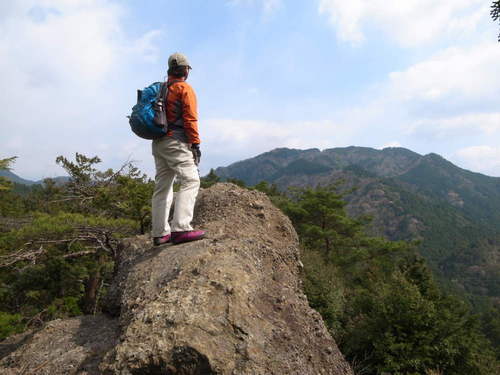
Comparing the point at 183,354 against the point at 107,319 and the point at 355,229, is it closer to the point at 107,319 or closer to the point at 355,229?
the point at 107,319

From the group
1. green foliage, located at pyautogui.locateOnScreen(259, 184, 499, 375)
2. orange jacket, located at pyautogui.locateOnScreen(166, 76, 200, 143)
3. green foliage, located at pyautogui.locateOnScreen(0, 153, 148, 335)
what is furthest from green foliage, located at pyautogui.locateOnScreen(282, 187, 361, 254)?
orange jacket, located at pyautogui.locateOnScreen(166, 76, 200, 143)

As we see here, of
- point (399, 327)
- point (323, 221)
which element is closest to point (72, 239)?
point (399, 327)

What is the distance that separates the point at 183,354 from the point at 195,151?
7.59 feet

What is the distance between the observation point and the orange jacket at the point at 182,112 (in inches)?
154

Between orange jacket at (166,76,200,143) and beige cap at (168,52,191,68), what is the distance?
0.21 meters

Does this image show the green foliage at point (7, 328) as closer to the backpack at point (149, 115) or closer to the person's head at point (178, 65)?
the backpack at point (149, 115)

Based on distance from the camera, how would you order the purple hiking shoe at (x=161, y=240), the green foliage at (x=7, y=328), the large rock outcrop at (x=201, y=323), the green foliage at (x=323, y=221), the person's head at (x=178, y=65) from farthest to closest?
1. the green foliage at (x=323, y=221)
2. the green foliage at (x=7, y=328)
3. the purple hiking shoe at (x=161, y=240)
4. the person's head at (x=178, y=65)
5. the large rock outcrop at (x=201, y=323)

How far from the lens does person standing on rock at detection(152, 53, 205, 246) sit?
3949mm

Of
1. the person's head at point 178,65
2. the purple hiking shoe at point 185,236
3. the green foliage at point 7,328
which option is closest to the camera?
the person's head at point 178,65

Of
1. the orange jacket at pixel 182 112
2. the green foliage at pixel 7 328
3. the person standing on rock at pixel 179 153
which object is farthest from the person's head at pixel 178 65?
the green foliage at pixel 7 328

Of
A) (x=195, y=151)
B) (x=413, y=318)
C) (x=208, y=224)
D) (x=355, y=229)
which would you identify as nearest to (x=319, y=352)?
(x=208, y=224)

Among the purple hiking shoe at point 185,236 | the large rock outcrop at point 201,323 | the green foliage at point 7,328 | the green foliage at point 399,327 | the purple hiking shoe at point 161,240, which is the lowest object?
the green foliage at point 399,327

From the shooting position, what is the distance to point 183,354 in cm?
280

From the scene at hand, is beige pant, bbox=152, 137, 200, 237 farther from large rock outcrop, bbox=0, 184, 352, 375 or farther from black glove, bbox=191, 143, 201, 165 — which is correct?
large rock outcrop, bbox=0, 184, 352, 375
